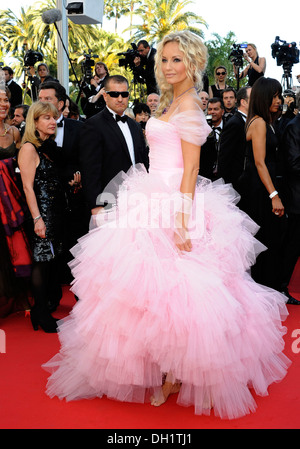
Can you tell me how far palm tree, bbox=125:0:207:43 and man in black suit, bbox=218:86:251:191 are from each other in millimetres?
30318

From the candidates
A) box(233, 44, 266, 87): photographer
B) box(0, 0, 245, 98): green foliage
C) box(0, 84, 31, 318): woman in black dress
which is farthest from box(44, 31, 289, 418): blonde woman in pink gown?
box(0, 0, 245, 98): green foliage

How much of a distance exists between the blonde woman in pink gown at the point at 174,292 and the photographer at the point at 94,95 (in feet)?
12.3

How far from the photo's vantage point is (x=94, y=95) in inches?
299

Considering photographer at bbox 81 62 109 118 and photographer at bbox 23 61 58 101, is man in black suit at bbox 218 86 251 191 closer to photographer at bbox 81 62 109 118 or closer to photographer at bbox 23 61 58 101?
photographer at bbox 81 62 109 118

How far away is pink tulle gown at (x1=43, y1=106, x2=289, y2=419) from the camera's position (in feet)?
8.39

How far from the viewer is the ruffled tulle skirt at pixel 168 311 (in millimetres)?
2555

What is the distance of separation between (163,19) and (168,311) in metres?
33.8

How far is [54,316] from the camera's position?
4.48 m

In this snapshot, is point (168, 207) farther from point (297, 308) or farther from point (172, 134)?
point (297, 308)

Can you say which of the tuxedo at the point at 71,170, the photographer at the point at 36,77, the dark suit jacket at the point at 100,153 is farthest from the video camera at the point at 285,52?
the dark suit jacket at the point at 100,153

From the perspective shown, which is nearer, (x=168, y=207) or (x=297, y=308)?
(x=168, y=207)

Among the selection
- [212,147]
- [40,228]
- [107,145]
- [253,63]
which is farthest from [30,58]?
[40,228]
